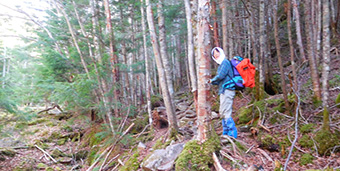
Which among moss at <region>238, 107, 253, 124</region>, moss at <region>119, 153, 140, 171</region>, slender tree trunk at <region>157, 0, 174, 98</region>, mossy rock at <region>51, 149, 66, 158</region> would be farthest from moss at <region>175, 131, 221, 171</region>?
mossy rock at <region>51, 149, 66, 158</region>

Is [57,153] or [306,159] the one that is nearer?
[306,159]

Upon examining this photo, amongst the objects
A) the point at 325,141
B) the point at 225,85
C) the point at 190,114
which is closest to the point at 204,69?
the point at 225,85

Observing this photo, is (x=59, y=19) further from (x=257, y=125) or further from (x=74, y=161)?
(x=257, y=125)

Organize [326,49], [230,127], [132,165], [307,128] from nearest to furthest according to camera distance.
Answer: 1. [326,49]
2. [307,128]
3. [230,127]
4. [132,165]

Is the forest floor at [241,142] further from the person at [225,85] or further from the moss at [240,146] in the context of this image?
the person at [225,85]

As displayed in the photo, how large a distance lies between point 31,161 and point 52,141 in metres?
2.99

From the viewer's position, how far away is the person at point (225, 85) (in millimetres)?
4286

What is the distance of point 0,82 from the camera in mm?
7316

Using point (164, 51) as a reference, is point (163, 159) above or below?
below

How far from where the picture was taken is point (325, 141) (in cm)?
365

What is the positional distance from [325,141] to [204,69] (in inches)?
104

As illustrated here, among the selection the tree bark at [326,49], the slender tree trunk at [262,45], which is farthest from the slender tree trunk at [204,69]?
the slender tree trunk at [262,45]

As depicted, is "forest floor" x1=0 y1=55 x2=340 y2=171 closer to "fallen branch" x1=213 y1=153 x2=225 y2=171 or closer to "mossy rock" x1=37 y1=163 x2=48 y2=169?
"mossy rock" x1=37 y1=163 x2=48 y2=169

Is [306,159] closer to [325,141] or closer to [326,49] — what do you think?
[325,141]
